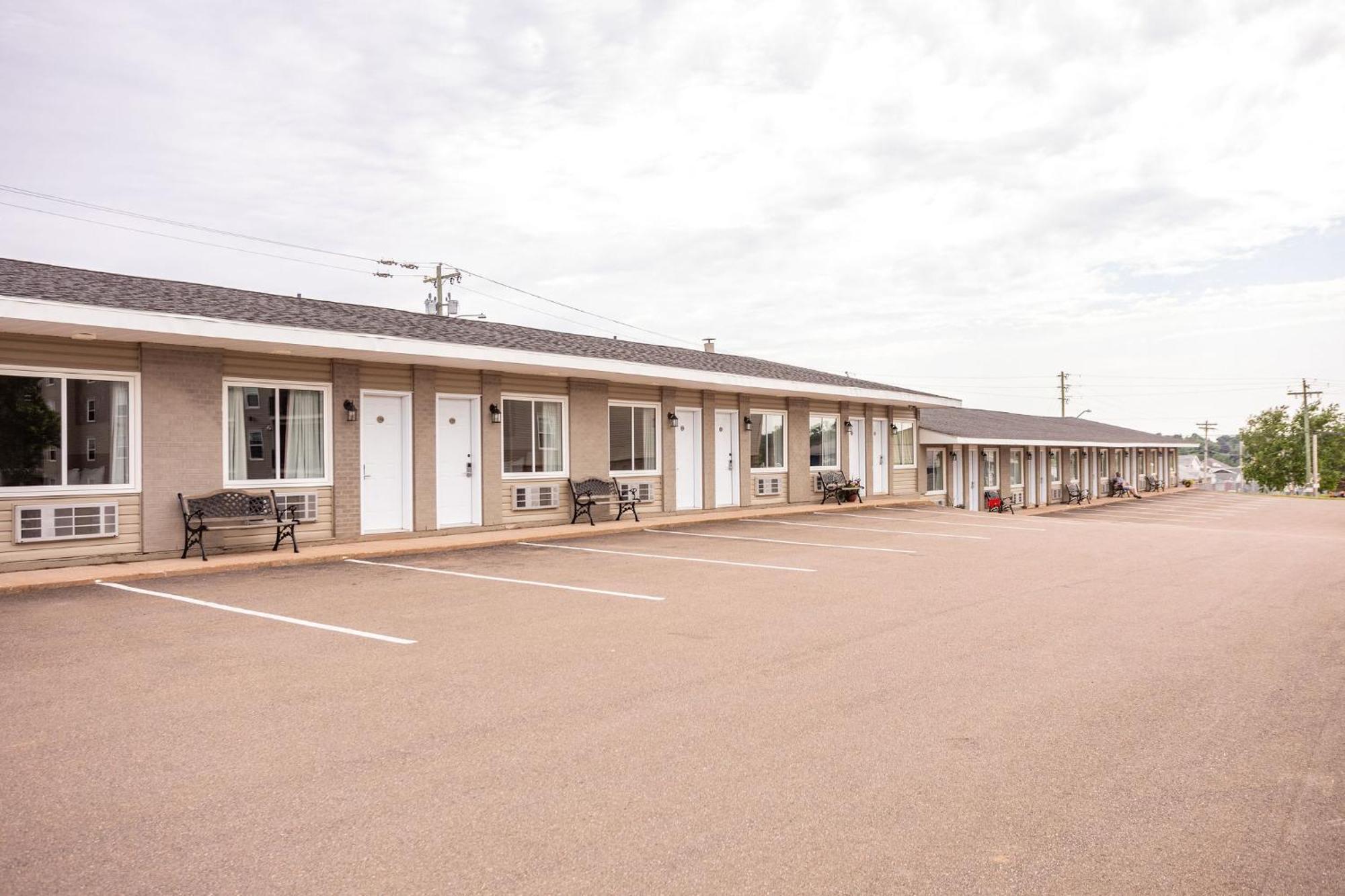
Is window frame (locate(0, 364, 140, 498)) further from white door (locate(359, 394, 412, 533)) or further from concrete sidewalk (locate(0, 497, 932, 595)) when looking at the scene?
white door (locate(359, 394, 412, 533))

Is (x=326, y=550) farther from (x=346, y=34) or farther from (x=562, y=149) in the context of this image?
(x=562, y=149)

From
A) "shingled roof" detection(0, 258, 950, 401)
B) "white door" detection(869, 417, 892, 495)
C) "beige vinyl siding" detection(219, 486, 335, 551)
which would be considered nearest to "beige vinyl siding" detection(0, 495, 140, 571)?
"beige vinyl siding" detection(219, 486, 335, 551)

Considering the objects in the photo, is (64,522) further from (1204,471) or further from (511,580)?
(1204,471)

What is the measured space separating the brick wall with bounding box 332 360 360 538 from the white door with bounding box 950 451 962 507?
2129 centimetres

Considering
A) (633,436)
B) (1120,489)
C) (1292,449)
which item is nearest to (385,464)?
(633,436)

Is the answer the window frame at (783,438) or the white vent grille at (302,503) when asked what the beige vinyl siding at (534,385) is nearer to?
the white vent grille at (302,503)

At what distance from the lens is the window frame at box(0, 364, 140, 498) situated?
9.20 metres

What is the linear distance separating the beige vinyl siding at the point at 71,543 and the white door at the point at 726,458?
11144mm

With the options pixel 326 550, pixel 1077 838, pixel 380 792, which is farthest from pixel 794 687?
pixel 326 550

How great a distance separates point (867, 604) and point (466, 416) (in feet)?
27.2

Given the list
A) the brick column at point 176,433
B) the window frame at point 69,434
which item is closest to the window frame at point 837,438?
the brick column at point 176,433

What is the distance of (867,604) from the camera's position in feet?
24.9

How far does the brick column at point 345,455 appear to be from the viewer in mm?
11859

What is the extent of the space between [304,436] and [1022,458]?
91.5 feet
